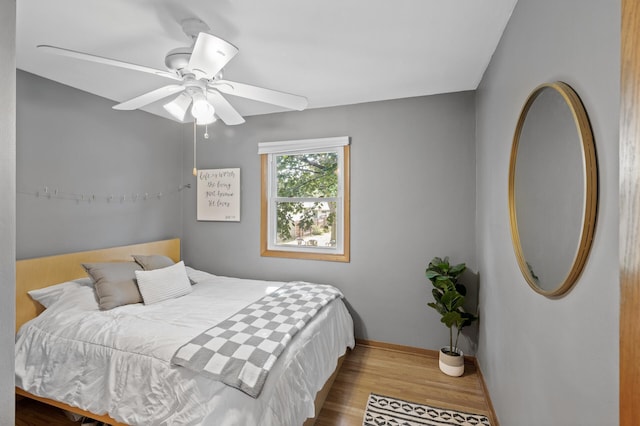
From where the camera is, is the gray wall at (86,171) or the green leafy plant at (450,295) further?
the green leafy plant at (450,295)

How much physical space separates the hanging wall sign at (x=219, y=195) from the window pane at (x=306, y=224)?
560 millimetres

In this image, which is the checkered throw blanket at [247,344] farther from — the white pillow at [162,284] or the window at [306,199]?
the window at [306,199]

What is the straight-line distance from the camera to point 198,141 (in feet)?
12.7

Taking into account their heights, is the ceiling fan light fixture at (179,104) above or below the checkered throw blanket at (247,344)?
above

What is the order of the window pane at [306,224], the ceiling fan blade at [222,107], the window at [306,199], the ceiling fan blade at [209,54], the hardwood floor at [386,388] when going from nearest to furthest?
the ceiling fan blade at [209,54]
the ceiling fan blade at [222,107]
the hardwood floor at [386,388]
the window at [306,199]
the window pane at [306,224]

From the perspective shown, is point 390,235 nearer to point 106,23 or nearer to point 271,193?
point 271,193

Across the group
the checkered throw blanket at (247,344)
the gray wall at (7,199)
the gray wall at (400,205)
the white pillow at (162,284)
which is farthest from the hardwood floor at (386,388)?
the gray wall at (7,199)

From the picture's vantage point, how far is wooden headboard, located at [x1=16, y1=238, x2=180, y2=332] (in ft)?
7.65

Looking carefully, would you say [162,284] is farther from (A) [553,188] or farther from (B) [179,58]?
(A) [553,188]

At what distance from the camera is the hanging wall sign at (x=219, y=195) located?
3.68m

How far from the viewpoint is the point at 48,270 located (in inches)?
98.7

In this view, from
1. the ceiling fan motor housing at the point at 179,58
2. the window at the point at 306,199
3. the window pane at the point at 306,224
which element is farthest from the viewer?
the window pane at the point at 306,224

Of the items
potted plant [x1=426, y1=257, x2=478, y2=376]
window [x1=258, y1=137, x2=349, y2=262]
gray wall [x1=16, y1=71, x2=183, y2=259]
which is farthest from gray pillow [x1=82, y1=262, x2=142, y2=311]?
potted plant [x1=426, y1=257, x2=478, y2=376]

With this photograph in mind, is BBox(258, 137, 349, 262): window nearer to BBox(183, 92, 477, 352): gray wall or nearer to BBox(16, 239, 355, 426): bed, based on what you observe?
BBox(183, 92, 477, 352): gray wall
